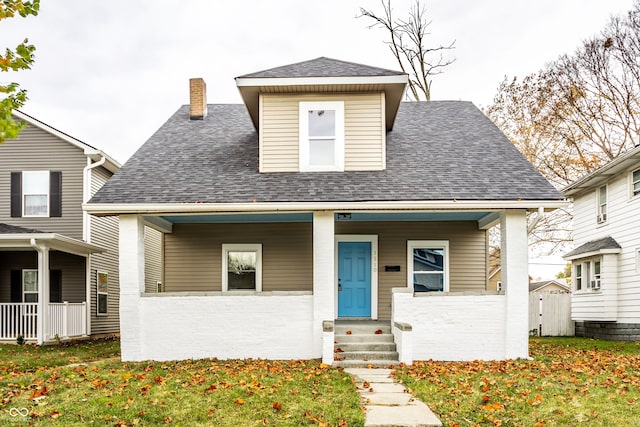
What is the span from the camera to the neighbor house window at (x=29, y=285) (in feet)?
61.4

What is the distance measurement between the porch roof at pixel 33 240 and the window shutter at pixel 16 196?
822 millimetres

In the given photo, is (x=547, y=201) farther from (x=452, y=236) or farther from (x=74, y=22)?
(x=74, y=22)

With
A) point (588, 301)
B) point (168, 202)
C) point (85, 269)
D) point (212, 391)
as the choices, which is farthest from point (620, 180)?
point (85, 269)

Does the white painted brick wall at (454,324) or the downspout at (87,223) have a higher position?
the downspout at (87,223)

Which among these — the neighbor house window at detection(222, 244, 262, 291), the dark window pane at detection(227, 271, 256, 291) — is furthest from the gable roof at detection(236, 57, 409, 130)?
the dark window pane at detection(227, 271, 256, 291)

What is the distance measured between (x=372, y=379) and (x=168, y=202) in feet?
17.5

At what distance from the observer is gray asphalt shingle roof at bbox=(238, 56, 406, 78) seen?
44.5 feet

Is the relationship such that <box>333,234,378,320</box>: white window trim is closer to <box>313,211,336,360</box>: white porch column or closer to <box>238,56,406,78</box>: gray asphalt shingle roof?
<box>313,211,336,360</box>: white porch column

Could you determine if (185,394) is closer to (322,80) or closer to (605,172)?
(322,80)

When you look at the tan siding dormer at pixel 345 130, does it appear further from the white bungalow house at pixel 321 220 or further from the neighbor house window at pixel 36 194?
the neighbor house window at pixel 36 194

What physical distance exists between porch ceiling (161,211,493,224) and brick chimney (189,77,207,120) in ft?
12.1

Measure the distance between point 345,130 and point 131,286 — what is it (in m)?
5.63

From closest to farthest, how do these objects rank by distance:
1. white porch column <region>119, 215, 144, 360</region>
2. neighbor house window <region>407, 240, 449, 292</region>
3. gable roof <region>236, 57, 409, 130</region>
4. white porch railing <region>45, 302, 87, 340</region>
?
white porch column <region>119, 215, 144, 360</region>
gable roof <region>236, 57, 409, 130</region>
neighbor house window <region>407, 240, 449, 292</region>
white porch railing <region>45, 302, 87, 340</region>

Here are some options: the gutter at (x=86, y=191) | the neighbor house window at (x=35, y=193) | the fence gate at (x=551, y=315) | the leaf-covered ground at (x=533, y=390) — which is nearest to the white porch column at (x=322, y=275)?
the leaf-covered ground at (x=533, y=390)
